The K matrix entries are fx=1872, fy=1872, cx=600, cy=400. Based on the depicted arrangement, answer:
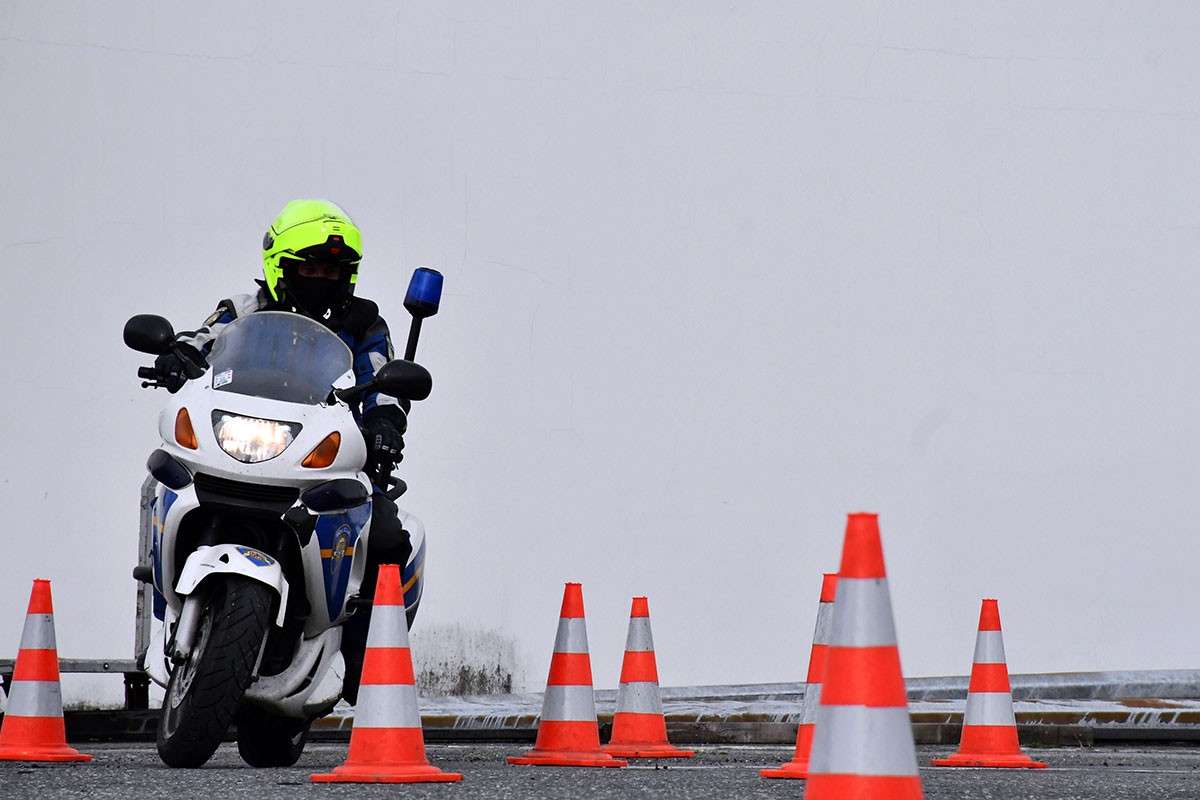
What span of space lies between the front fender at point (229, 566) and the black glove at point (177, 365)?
577 millimetres

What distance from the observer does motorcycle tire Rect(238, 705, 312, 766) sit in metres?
5.19

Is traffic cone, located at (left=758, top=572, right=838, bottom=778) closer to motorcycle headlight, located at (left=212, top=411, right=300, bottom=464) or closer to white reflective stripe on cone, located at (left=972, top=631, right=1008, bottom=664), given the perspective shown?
white reflective stripe on cone, located at (left=972, top=631, right=1008, bottom=664)

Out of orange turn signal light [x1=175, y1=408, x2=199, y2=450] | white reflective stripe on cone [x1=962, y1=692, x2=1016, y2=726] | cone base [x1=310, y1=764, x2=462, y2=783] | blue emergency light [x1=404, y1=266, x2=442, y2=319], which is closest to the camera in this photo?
cone base [x1=310, y1=764, x2=462, y2=783]

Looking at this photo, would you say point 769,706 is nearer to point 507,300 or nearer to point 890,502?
point 890,502

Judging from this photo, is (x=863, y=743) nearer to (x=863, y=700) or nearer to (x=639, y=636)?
(x=863, y=700)

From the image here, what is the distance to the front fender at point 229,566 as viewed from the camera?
4.51 meters

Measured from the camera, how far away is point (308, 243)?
207 inches

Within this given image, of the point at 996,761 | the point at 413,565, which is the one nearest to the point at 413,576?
the point at 413,565

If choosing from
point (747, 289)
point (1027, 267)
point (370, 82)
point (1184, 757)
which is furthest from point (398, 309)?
point (1184, 757)

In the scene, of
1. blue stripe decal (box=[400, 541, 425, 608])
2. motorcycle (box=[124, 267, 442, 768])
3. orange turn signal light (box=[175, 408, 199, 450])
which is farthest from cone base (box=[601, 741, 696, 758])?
orange turn signal light (box=[175, 408, 199, 450])

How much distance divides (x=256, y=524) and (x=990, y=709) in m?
2.73

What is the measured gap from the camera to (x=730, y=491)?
26.7ft

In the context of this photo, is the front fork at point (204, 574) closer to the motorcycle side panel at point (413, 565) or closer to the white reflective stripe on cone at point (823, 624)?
the motorcycle side panel at point (413, 565)

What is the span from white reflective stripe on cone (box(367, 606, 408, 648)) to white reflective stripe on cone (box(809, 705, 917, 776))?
6.69 feet
